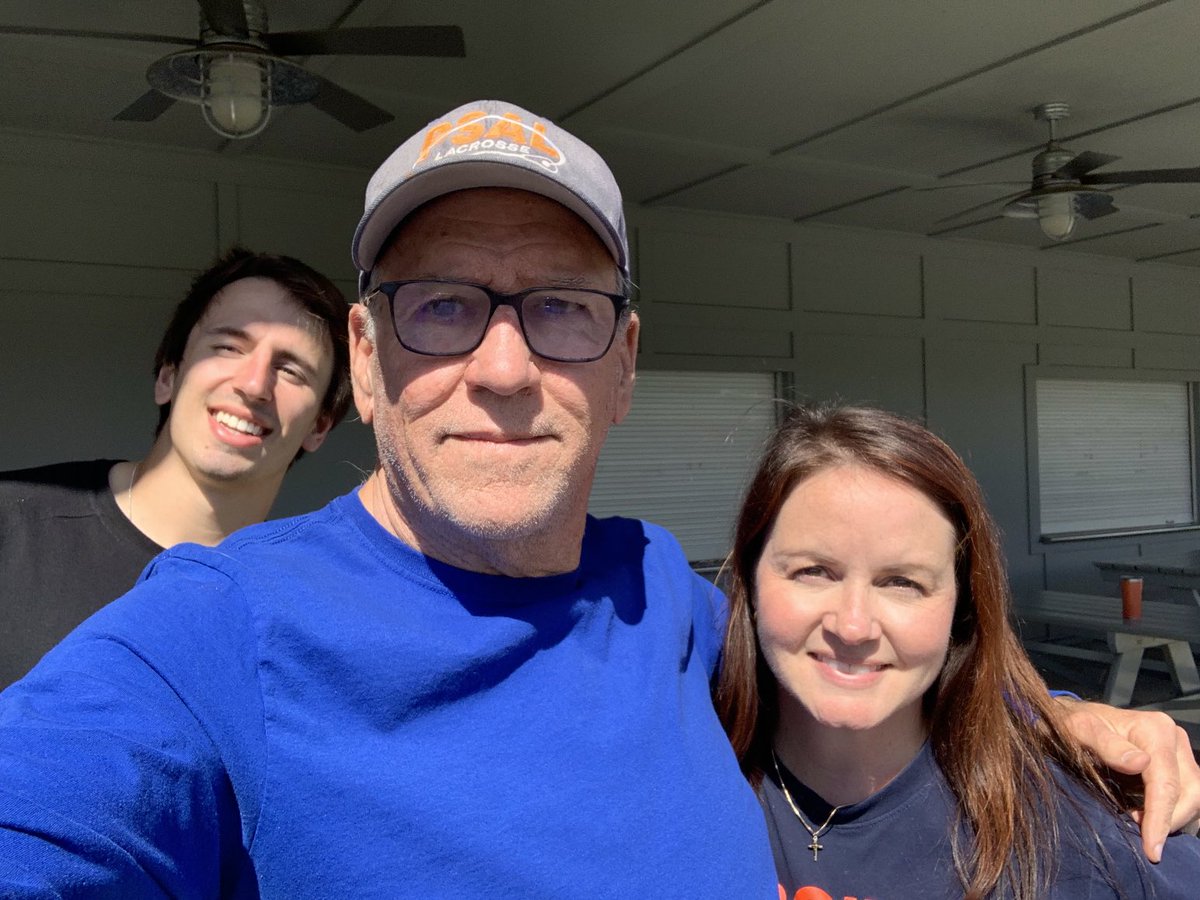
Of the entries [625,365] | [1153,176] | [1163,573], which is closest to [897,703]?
[625,365]

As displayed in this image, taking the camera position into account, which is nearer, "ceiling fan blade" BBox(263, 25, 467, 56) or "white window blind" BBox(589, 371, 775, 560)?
"ceiling fan blade" BBox(263, 25, 467, 56)

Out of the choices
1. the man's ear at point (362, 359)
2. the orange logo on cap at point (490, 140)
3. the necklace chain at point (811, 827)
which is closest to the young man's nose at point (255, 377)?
the man's ear at point (362, 359)

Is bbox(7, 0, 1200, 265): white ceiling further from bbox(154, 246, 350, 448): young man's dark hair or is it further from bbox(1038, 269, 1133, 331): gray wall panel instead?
bbox(1038, 269, 1133, 331): gray wall panel

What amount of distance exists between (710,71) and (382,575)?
369 centimetres

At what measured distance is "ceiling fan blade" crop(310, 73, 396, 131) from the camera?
3320mm

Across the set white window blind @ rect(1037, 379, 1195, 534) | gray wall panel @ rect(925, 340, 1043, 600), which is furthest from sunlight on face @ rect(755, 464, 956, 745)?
white window blind @ rect(1037, 379, 1195, 534)

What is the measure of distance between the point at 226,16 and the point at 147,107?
0.84 metres

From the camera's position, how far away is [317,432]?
2.05 metres

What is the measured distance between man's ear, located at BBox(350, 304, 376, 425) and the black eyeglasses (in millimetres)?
83

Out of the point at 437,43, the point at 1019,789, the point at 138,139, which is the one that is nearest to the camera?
the point at 1019,789

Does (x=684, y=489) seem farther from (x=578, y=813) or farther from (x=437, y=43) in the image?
(x=578, y=813)

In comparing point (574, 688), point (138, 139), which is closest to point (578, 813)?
point (574, 688)

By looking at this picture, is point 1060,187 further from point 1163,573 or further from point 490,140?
point 490,140

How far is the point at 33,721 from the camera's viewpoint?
29.5 inches
